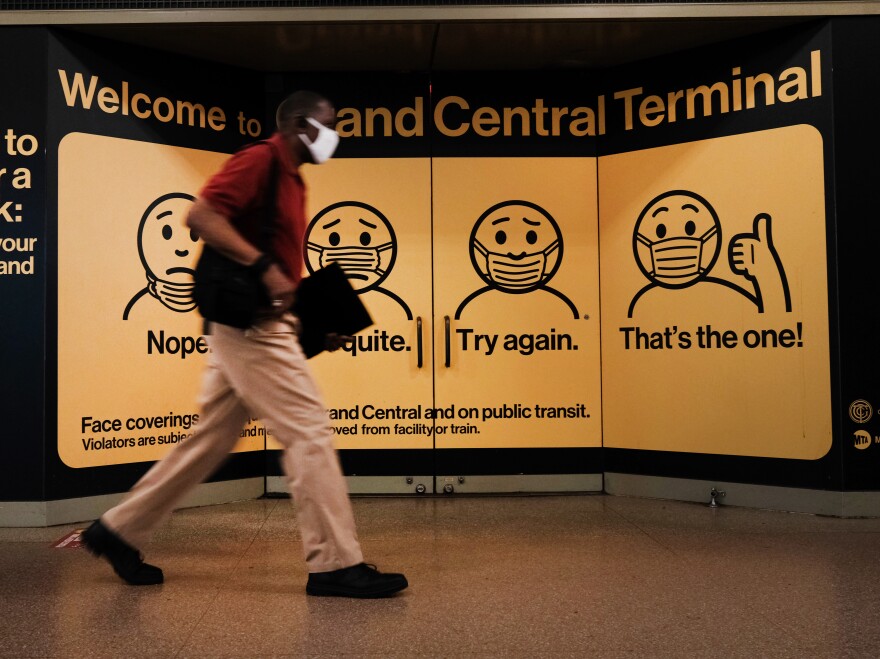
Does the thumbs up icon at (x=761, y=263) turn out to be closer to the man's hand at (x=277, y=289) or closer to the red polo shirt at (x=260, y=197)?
the red polo shirt at (x=260, y=197)

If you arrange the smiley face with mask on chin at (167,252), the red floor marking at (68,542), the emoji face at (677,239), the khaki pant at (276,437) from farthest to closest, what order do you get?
the emoji face at (677,239), the smiley face with mask on chin at (167,252), the red floor marking at (68,542), the khaki pant at (276,437)

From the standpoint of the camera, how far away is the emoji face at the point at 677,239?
4.93m

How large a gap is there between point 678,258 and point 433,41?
1.86 metres

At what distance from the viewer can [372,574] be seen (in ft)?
9.88

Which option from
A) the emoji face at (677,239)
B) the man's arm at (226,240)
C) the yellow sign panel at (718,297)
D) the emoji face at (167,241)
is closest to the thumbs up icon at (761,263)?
the yellow sign panel at (718,297)

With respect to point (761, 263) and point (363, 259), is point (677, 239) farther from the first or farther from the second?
point (363, 259)

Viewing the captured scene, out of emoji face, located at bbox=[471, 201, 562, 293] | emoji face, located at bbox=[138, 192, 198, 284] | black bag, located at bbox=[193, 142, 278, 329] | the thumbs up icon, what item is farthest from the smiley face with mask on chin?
the thumbs up icon

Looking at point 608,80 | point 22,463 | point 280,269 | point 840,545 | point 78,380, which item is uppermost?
point 608,80

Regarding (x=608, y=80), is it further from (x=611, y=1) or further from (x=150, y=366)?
(x=150, y=366)

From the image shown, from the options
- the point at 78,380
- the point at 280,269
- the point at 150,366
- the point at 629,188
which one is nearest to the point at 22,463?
the point at 78,380

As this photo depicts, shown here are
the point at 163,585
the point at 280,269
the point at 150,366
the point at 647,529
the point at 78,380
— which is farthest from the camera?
the point at 150,366

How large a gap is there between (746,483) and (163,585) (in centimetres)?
311

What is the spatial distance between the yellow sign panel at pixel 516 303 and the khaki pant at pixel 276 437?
7.53ft

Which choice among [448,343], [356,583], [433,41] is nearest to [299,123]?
[356,583]
